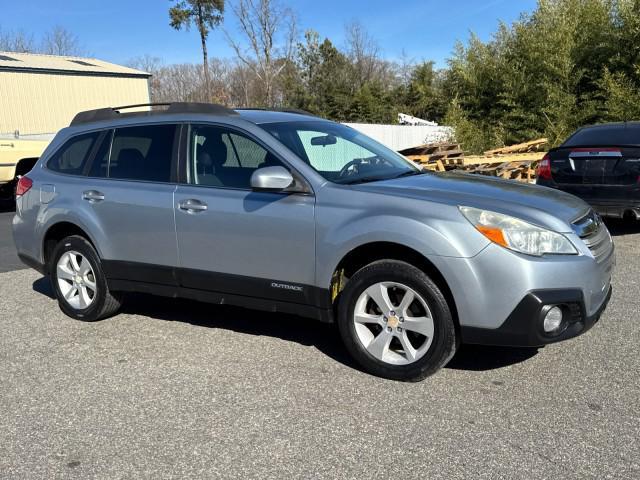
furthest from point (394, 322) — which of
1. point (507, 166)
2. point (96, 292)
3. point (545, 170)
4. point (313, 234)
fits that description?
point (507, 166)

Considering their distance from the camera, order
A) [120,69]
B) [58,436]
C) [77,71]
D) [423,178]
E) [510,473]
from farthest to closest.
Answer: [120,69]
[77,71]
[423,178]
[58,436]
[510,473]

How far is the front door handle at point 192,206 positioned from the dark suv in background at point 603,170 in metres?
5.05

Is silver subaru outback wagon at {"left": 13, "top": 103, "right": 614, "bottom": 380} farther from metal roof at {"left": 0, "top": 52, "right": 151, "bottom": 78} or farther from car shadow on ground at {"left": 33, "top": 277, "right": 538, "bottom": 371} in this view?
metal roof at {"left": 0, "top": 52, "right": 151, "bottom": 78}

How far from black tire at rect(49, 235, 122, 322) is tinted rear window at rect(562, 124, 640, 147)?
578 cm

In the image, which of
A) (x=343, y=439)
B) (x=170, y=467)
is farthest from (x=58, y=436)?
(x=343, y=439)

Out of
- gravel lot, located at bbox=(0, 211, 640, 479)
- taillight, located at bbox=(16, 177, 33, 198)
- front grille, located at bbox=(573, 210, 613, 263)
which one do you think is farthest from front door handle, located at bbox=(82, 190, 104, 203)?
front grille, located at bbox=(573, 210, 613, 263)

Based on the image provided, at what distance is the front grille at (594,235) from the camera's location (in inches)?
149

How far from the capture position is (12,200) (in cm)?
1320

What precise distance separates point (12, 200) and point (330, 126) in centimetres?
1037

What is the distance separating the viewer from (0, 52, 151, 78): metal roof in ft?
104

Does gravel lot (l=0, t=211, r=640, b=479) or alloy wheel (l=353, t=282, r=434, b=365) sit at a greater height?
alloy wheel (l=353, t=282, r=434, b=365)

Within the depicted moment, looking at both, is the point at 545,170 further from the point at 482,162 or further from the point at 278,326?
the point at 482,162

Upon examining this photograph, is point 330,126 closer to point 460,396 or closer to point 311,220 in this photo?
point 311,220

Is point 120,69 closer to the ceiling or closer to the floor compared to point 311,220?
closer to the ceiling
